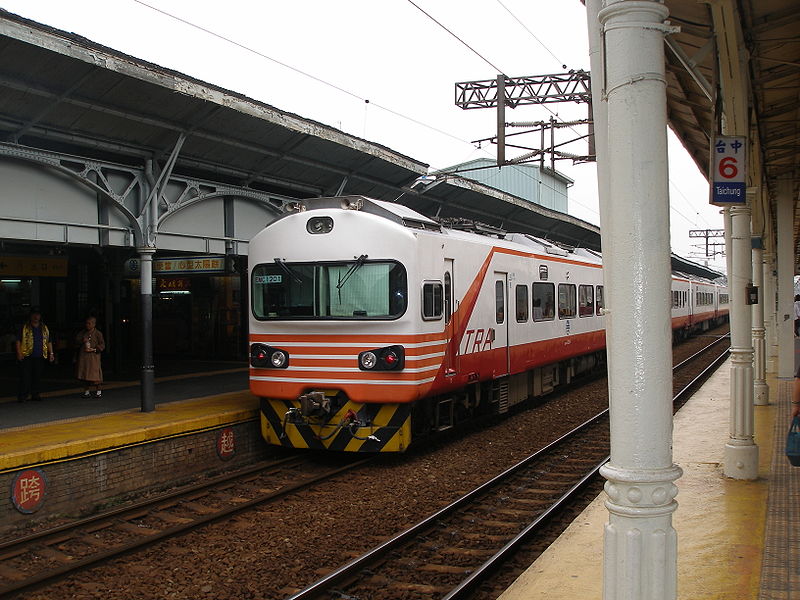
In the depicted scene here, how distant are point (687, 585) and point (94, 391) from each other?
33.1 feet

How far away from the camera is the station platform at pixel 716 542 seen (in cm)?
479

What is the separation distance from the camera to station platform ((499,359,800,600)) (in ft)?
15.7

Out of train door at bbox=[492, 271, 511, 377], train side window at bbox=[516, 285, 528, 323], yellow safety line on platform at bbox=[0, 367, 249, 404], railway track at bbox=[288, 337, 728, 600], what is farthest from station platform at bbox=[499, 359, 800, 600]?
yellow safety line on platform at bbox=[0, 367, 249, 404]

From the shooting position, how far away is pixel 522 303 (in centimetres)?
1217

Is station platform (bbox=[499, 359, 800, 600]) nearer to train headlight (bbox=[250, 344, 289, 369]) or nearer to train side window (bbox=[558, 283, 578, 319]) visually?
train headlight (bbox=[250, 344, 289, 369])

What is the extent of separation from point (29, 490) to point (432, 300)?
470cm

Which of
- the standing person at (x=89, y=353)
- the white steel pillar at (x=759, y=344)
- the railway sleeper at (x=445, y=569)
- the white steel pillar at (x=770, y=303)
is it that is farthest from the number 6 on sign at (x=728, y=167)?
the white steel pillar at (x=770, y=303)

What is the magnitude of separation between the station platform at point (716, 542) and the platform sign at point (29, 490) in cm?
471

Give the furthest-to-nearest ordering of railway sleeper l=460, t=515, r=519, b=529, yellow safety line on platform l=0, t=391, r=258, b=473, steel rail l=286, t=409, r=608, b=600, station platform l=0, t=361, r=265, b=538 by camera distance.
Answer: yellow safety line on platform l=0, t=391, r=258, b=473
station platform l=0, t=361, r=265, b=538
railway sleeper l=460, t=515, r=519, b=529
steel rail l=286, t=409, r=608, b=600

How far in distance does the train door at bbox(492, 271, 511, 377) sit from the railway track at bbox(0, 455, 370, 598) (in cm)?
306

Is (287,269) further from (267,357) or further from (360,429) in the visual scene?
(360,429)

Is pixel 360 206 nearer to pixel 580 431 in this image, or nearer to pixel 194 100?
pixel 194 100

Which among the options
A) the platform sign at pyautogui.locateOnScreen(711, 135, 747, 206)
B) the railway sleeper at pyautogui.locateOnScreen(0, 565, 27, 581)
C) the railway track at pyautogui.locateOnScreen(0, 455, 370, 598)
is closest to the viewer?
the railway sleeper at pyautogui.locateOnScreen(0, 565, 27, 581)

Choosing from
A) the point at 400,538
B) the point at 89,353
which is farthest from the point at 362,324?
the point at 89,353
